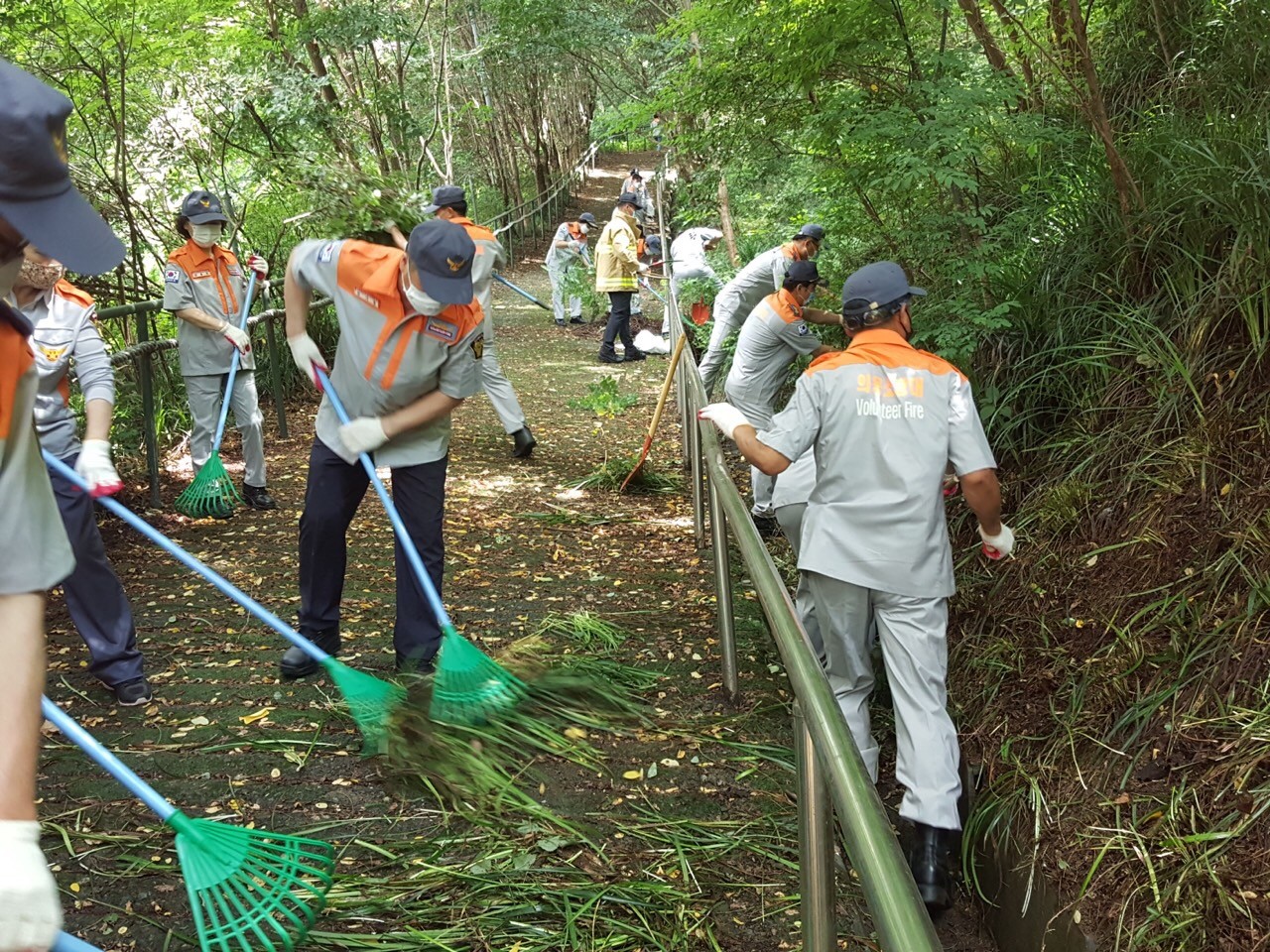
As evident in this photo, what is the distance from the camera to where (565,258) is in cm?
1545

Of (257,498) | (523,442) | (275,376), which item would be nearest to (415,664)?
(257,498)

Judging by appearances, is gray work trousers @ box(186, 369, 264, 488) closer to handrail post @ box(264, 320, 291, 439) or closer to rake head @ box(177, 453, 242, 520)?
rake head @ box(177, 453, 242, 520)

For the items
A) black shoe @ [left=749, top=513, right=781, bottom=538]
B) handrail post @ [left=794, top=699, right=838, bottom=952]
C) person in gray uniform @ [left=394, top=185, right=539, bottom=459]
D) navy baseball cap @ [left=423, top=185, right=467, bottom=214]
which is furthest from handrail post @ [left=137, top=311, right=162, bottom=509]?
handrail post @ [left=794, top=699, right=838, bottom=952]

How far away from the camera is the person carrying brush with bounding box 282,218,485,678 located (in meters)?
3.88

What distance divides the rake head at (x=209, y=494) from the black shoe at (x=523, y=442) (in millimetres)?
2301

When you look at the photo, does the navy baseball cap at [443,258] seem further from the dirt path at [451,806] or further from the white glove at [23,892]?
the white glove at [23,892]

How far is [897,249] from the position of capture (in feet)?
20.1

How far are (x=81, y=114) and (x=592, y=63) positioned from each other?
15.4 metres

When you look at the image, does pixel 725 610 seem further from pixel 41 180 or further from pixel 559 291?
pixel 559 291

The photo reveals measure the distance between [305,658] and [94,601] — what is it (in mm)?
783

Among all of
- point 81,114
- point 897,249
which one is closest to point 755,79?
point 897,249

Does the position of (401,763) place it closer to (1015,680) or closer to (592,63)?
(1015,680)

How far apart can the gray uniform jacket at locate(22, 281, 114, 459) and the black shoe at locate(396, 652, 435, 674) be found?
1.55 meters

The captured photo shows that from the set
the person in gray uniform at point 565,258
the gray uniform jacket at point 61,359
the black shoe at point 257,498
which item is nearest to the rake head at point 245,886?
the gray uniform jacket at point 61,359
